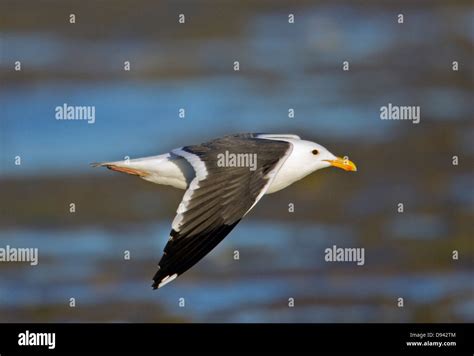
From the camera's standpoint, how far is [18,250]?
5.36 metres

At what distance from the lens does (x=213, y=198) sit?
3.59 meters

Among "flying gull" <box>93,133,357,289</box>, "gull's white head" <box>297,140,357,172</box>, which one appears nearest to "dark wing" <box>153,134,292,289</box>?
"flying gull" <box>93,133,357,289</box>

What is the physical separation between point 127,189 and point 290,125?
1017mm

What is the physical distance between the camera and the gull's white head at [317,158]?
4.28 meters

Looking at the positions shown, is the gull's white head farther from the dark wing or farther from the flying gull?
the dark wing

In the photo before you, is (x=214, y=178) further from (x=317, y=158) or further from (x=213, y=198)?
(x=317, y=158)

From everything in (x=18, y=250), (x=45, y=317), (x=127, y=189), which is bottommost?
(x=45, y=317)

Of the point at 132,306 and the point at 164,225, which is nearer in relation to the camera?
the point at 132,306

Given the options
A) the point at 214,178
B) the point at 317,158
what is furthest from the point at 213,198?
the point at 317,158

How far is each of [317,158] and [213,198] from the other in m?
0.83

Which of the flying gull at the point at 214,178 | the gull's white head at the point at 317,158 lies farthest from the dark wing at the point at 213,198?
the gull's white head at the point at 317,158

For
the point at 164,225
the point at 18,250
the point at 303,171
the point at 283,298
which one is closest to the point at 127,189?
the point at 164,225

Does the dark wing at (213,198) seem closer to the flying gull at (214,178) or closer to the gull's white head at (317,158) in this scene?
the flying gull at (214,178)

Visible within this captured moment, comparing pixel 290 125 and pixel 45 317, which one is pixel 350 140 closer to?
pixel 290 125
